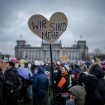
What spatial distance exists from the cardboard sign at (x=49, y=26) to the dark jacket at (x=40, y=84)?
11.1 feet

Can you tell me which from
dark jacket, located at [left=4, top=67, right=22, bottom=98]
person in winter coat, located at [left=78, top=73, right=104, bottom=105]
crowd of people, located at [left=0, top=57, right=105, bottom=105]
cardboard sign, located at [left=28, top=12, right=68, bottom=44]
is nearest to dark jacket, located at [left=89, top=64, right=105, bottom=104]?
crowd of people, located at [left=0, top=57, right=105, bottom=105]

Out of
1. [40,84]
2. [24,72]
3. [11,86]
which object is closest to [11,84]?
[11,86]

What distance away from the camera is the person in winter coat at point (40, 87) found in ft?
48.5

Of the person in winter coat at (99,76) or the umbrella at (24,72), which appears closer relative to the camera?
the person in winter coat at (99,76)

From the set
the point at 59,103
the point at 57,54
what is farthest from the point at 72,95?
the point at 57,54

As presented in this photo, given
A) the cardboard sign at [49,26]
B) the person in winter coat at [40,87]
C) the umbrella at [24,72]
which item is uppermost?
the cardboard sign at [49,26]

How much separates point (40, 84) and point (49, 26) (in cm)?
360

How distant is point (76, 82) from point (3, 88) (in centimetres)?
262

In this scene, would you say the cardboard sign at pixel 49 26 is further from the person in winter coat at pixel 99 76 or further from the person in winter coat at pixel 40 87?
the person in winter coat at pixel 40 87

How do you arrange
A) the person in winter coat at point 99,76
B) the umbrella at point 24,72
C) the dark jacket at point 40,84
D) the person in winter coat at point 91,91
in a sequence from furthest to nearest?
the umbrella at point 24,72
the dark jacket at point 40,84
the person in winter coat at point 99,76
the person in winter coat at point 91,91

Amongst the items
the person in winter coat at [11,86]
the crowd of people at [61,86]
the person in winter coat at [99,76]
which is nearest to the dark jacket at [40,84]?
the crowd of people at [61,86]

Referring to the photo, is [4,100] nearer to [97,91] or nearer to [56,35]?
[56,35]

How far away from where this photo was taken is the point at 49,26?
457 inches

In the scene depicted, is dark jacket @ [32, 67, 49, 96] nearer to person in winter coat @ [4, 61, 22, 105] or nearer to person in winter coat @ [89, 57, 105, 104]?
person in winter coat @ [4, 61, 22, 105]
